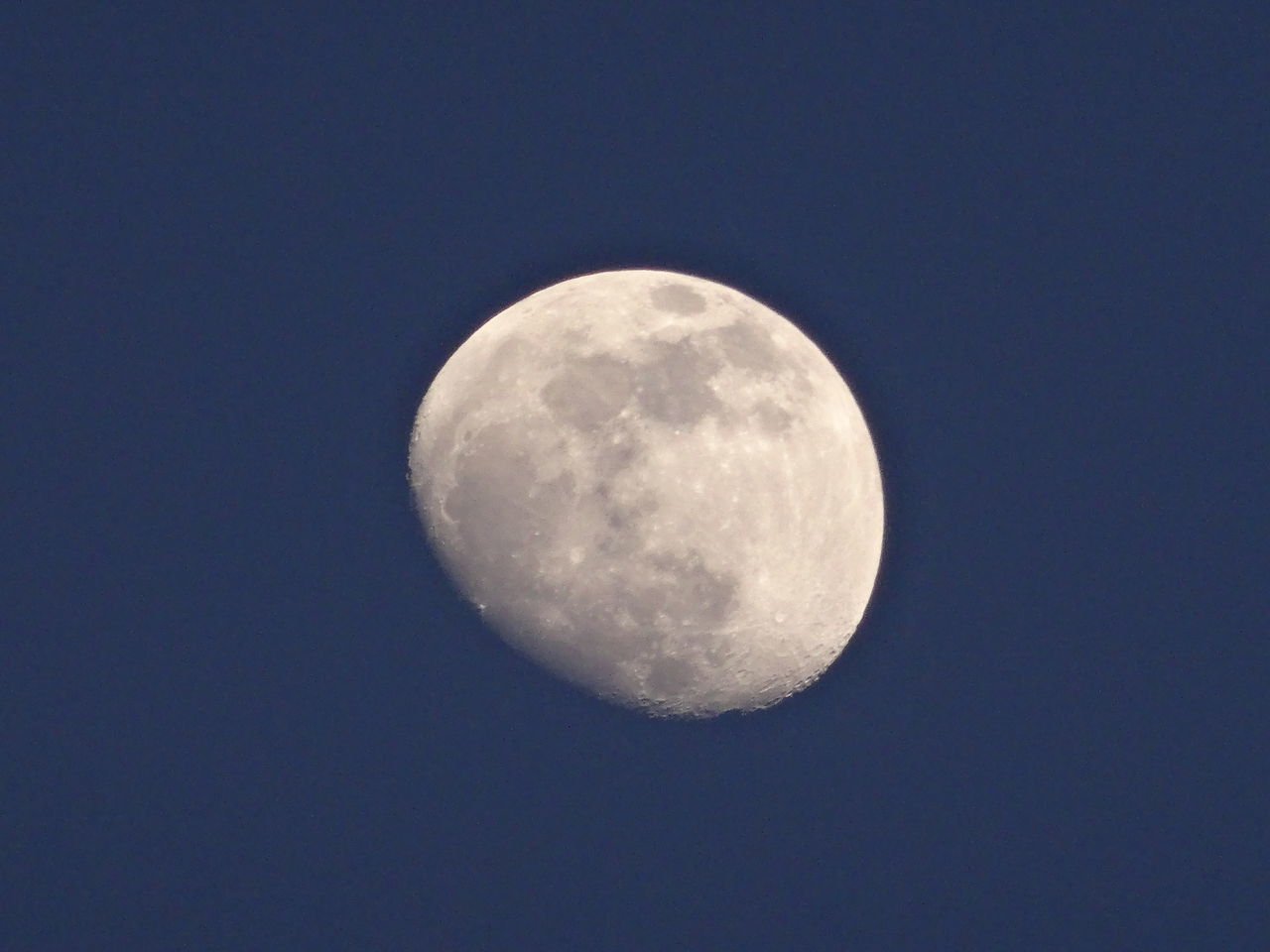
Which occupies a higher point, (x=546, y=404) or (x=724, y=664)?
(x=546, y=404)

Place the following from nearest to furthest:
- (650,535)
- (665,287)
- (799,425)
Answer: (650,535) < (799,425) < (665,287)

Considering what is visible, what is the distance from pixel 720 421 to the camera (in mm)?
11117

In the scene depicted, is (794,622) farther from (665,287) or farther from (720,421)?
(665,287)

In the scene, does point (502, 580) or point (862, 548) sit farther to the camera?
point (862, 548)

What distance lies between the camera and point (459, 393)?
39.1 feet

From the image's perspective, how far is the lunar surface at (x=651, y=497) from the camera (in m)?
10.9

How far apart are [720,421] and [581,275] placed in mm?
3047

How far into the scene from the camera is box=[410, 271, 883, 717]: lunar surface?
10.9 m

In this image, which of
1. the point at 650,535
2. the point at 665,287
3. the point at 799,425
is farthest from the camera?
the point at 665,287

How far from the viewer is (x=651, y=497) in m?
10.8

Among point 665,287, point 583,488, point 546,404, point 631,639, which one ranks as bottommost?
→ point 631,639

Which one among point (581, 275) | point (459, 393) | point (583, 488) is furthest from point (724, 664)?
point (581, 275)

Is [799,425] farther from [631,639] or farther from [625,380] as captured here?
[631,639]

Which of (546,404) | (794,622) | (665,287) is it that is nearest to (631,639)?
(794,622)
